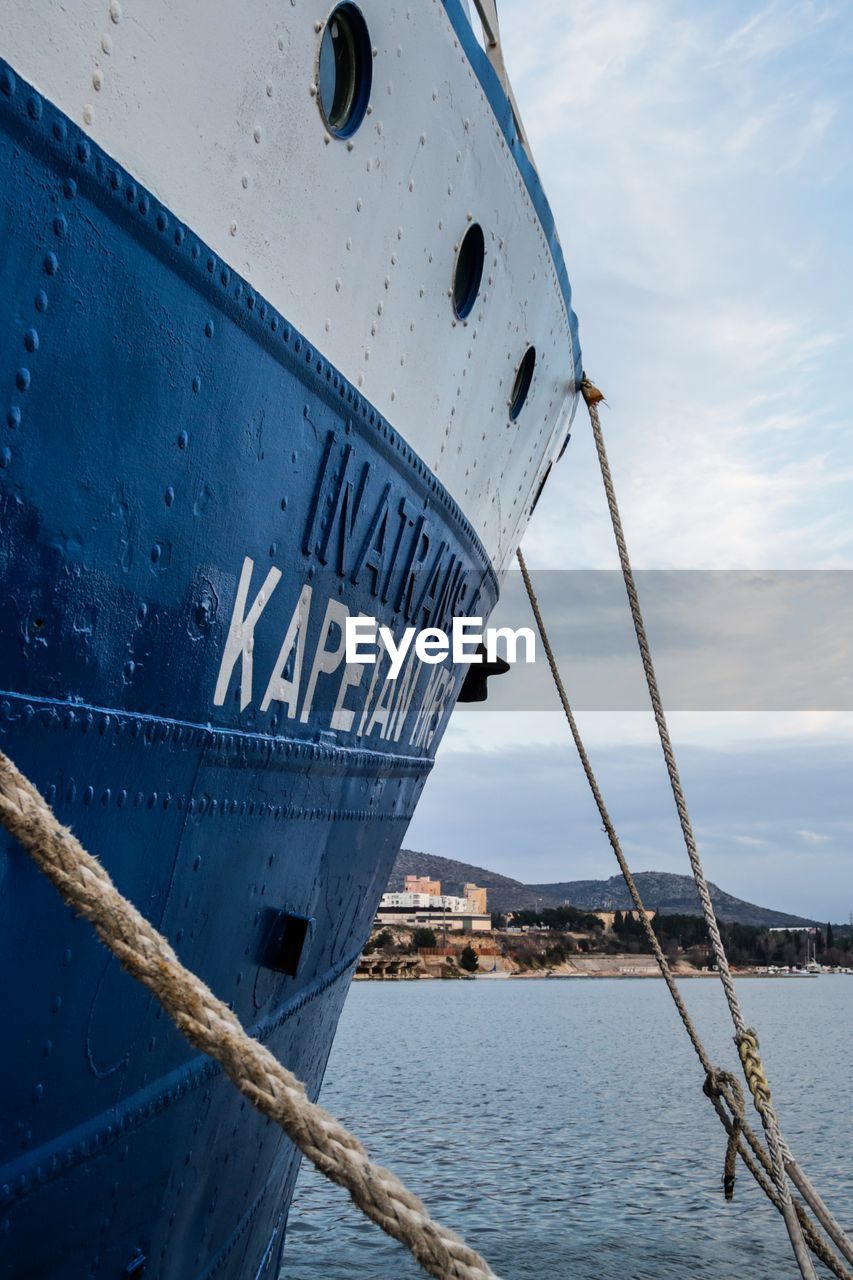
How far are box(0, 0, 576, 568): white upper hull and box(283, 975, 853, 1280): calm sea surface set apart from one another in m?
11.7

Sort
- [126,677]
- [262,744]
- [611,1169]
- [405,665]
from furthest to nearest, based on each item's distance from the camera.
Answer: [611,1169] < [405,665] < [262,744] < [126,677]

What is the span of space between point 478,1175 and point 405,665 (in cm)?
1885

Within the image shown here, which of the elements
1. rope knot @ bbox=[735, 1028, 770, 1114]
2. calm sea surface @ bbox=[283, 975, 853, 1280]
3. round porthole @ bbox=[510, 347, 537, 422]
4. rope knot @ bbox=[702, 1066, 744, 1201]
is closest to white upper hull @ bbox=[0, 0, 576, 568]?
round porthole @ bbox=[510, 347, 537, 422]

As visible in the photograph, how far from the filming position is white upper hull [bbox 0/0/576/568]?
7.95ft

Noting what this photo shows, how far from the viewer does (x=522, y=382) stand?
5.69 metres

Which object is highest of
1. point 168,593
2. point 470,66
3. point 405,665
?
point 470,66

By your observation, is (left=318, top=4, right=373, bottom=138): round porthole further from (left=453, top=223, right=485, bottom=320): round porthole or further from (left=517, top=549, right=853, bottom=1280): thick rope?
(left=517, top=549, right=853, bottom=1280): thick rope

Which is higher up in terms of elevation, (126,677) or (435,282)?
(435,282)

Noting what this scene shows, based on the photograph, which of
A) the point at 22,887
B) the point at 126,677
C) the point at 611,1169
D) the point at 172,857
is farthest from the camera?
the point at 611,1169

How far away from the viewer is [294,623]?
3426 mm

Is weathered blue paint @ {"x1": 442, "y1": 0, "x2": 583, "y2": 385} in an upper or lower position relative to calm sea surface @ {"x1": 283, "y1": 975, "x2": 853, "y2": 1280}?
upper

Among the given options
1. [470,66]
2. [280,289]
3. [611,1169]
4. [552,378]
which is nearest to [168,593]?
[280,289]

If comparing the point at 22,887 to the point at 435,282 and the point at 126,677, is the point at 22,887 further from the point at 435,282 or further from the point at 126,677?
the point at 435,282

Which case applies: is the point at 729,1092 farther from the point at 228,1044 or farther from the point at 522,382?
the point at 228,1044
